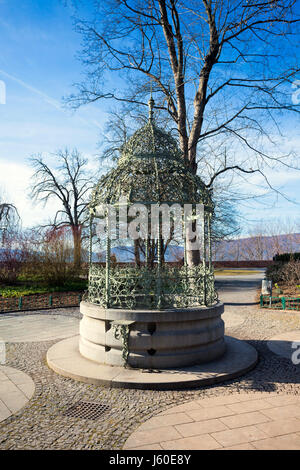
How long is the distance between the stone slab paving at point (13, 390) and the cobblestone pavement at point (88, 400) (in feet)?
0.40

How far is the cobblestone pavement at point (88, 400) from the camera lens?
14.0 ft

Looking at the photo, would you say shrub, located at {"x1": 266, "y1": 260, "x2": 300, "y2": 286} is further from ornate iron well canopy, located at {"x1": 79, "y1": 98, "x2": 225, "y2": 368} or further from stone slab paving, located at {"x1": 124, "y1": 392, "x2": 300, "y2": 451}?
stone slab paving, located at {"x1": 124, "y1": 392, "x2": 300, "y2": 451}

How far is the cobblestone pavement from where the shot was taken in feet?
14.0

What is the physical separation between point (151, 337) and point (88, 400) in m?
1.82

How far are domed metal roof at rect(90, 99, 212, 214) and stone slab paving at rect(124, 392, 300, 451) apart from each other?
4.34 m

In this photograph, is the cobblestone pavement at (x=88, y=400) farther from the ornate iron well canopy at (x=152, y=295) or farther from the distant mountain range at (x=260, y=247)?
the distant mountain range at (x=260, y=247)

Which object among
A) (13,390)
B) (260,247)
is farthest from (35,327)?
(260,247)

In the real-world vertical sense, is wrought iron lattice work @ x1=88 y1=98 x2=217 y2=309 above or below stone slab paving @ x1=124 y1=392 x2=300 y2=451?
above

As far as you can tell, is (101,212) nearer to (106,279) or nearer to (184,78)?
(106,279)

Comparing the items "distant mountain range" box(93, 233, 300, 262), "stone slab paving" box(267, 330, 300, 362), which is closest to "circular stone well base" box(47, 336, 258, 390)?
"stone slab paving" box(267, 330, 300, 362)

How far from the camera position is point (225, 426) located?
457 cm

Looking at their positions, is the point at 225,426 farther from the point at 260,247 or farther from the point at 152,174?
the point at 260,247
